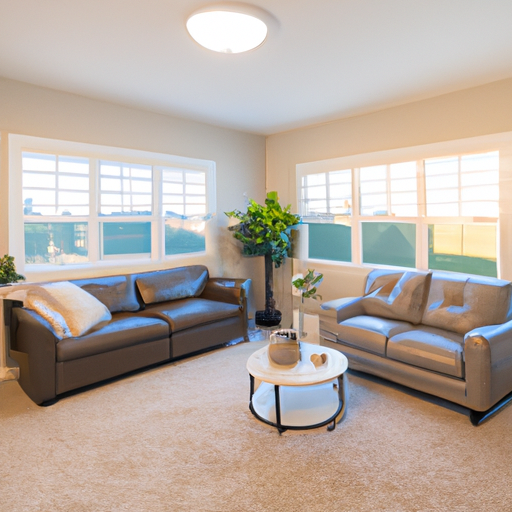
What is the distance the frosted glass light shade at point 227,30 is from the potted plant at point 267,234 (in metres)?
2.42

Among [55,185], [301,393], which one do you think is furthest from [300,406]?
[55,185]

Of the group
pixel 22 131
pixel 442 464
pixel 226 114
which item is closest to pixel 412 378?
pixel 442 464

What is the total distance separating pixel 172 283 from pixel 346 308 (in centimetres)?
194

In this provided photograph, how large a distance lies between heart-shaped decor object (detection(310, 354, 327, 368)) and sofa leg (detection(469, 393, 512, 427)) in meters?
1.03

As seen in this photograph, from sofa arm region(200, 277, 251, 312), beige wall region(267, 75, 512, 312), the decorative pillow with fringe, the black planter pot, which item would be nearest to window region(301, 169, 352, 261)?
beige wall region(267, 75, 512, 312)

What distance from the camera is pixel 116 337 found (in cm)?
334

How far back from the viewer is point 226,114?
4688mm

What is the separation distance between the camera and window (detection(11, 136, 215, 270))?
12.6 feet

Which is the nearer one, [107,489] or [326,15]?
[107,489]

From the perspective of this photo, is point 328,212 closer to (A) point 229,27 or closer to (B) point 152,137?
(B) point 152,137

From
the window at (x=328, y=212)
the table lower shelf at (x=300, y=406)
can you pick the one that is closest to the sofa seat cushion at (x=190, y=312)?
the table lower shelf at (x=300, y=406)

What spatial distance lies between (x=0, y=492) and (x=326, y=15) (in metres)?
3.25

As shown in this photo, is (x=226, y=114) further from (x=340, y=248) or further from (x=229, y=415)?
(x=229, y=415)

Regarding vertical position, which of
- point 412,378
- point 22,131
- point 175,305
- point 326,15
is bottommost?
point 412,378
